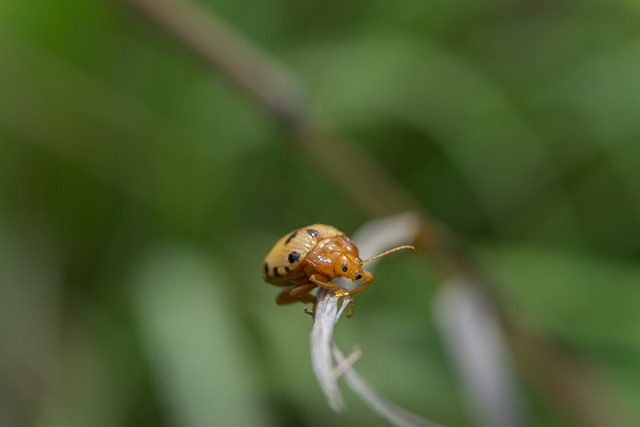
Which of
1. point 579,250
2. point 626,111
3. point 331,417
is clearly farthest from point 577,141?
point 331,417

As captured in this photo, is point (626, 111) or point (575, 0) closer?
point (626, 111)

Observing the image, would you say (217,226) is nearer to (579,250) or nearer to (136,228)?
(136,228)

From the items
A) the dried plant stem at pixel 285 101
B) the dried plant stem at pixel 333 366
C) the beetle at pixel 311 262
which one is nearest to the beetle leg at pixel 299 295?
the beetle at pixel 311 262

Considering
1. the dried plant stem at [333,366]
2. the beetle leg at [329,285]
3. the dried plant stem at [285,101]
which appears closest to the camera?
the dried plant stem at [333,366]


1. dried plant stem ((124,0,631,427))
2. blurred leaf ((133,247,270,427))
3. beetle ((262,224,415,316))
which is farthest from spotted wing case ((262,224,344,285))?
blurred leaf ((133,247,270,427))

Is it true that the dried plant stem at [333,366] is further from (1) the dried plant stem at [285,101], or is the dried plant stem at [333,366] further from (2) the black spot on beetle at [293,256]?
(1) the dried plant stem at [285,101]

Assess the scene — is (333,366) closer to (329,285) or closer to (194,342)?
(329,285)

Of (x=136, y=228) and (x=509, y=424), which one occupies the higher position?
(x=136, y=228)

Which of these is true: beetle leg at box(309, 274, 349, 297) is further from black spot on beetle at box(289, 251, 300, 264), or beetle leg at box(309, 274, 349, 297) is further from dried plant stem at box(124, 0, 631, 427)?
dried plant stem at box(124, 0, 631, 427)
